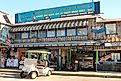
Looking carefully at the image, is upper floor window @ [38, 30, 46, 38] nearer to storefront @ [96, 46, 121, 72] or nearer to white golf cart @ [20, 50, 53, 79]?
storefront @ [96, 46, 121, 72]

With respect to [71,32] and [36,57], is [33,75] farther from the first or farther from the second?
[71,32]

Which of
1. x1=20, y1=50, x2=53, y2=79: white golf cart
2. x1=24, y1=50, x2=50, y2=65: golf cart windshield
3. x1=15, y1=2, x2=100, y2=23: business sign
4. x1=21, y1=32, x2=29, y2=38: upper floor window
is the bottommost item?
x1=20, y1=50, x2=53, y2=79: white golf cart

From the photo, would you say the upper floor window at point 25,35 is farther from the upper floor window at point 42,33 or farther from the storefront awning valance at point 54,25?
the upper floor window at point 42,33

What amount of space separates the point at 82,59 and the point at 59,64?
9.31ft

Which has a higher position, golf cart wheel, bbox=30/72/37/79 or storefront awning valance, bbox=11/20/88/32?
storefront awning valance, bbox=11/20/88/32

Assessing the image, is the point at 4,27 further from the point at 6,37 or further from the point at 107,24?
the point at 107,24

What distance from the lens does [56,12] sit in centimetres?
3222

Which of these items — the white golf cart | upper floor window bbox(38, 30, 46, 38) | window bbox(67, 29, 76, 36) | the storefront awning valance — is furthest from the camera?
upper floor window bbox(38, 30, 46, 38)

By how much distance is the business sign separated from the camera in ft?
98.1

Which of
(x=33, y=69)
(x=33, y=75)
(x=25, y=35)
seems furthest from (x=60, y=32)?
(x=33, y=75)

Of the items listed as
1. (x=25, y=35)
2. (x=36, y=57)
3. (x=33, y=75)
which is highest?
(x=25, y=35)

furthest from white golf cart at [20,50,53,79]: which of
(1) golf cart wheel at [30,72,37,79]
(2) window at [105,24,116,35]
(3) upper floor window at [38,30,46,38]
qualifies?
(3) upper floor window at [38,30,46,38]

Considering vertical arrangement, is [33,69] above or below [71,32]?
below

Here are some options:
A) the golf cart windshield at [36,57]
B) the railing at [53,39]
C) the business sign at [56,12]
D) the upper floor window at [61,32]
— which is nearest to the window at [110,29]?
the business sign at [56,12]
